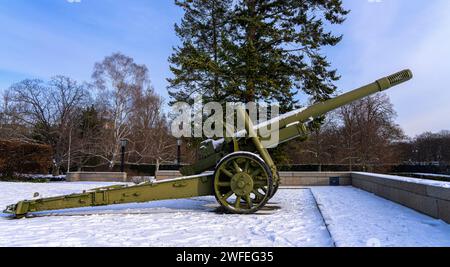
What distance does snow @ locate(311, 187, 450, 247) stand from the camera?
4.39 m

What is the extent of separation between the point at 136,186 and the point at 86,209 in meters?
1.71

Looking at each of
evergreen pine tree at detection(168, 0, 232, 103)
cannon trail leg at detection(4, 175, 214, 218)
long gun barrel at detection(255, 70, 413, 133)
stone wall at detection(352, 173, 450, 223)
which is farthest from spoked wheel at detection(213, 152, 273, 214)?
evergreen pine tree at detection(168, 0, 232, 103)

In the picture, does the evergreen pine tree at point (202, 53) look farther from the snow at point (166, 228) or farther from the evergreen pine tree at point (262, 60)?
A: the snow at point (166, 228)

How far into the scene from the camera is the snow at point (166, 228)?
4.65 meters

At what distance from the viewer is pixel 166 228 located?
563 centimetres

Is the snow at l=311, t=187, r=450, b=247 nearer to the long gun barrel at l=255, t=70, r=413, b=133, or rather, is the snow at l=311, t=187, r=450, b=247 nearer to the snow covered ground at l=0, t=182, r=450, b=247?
the snow covered ground at l=0, t=182, r=450, b=247

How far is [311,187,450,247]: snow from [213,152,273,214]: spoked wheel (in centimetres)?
125

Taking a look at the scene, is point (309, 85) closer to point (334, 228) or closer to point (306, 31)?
point (306, 31)

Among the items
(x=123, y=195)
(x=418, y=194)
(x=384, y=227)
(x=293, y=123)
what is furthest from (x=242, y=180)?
(x=418, y=194)

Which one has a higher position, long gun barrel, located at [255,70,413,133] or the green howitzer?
long gun barrel, located at [255,70,413,133]

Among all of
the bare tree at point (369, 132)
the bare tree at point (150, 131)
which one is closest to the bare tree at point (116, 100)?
the bare tree at point (150, 131)

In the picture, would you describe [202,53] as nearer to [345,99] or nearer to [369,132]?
[345,99]

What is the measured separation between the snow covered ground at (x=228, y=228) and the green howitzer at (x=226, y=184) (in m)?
0.29

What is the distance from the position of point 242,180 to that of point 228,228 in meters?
1.49
